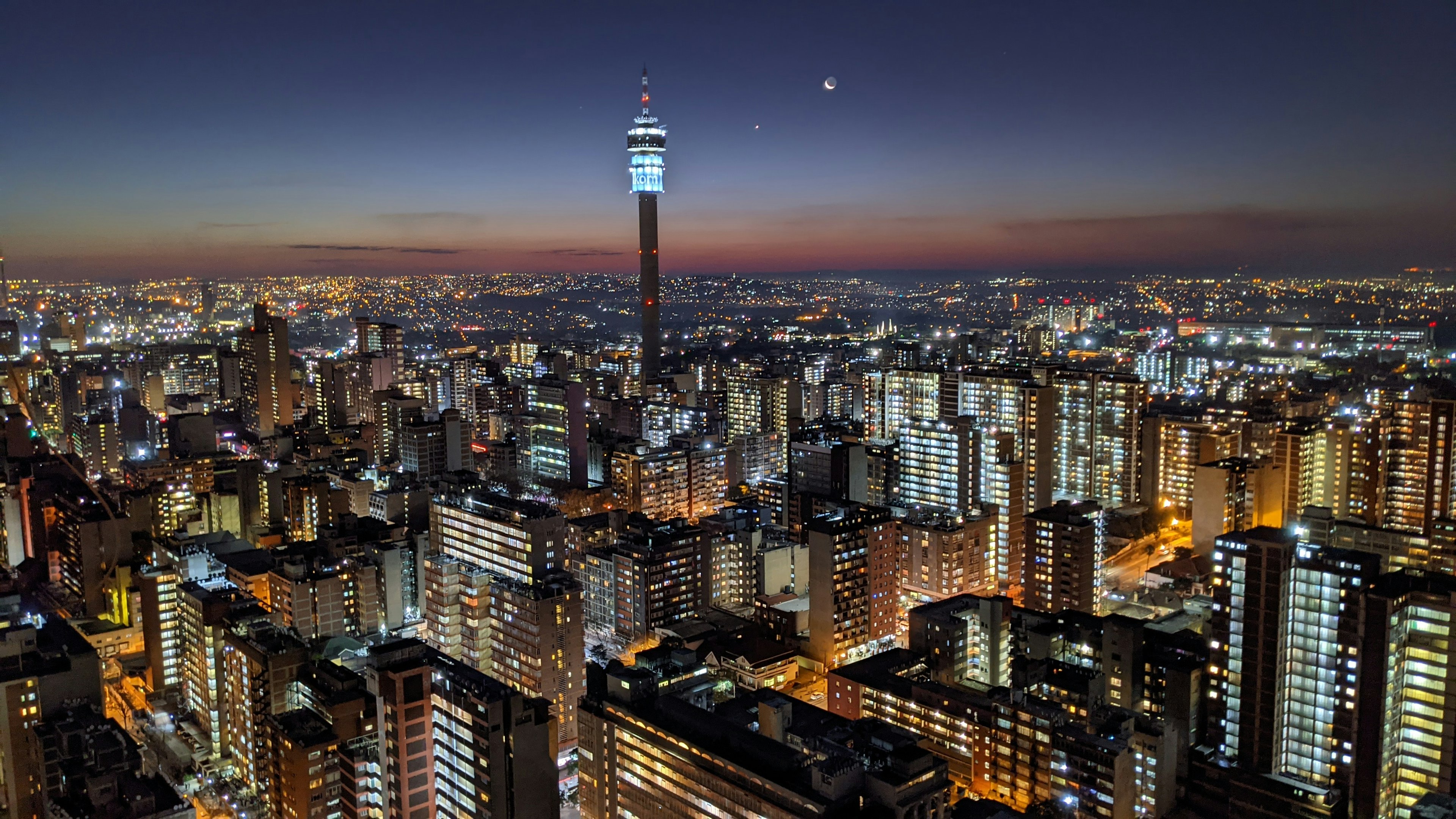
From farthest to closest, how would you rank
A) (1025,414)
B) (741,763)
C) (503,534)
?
(1025,414), (503,534), (741,763)

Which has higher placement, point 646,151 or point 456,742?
point 646,151

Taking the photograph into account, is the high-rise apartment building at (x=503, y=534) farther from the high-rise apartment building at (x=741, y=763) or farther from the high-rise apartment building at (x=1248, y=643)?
the high-rise apartment building at (x=1248, y=643)

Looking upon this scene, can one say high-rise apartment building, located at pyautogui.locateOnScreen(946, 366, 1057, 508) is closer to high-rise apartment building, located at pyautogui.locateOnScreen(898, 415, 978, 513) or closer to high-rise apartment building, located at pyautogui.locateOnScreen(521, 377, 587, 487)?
high-rise apartment building, located at pyautogui.locateOnScreen(898, 415, 978, 513)

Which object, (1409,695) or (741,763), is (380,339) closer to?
(741,763)

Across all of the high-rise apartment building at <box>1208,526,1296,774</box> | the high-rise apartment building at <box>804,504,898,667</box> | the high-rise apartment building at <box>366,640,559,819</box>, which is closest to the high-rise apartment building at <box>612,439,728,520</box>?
the high-rise apartment building at <box>804,504,898,667</box>

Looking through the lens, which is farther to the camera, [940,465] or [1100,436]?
[1100,436]

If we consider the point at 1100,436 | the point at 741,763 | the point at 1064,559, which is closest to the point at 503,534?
the point at 741,763

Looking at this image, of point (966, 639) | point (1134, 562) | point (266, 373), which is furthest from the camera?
point (266, 373)

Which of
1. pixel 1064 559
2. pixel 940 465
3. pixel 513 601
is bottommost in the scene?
pixel 1064 559

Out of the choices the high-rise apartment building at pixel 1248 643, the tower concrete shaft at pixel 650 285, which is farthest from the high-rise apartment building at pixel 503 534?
the tower concrete shaft at pixel 650 285
